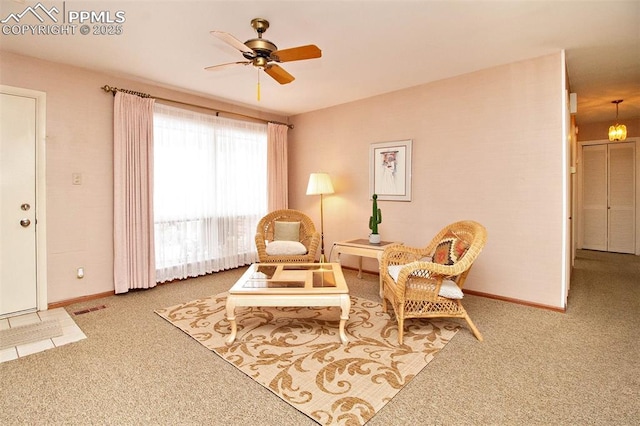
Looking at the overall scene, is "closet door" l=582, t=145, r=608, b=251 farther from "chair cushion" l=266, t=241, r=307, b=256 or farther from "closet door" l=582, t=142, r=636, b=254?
"chair cushion" l=266, t=241, r=307, b=256

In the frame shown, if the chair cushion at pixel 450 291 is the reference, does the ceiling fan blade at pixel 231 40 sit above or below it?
above

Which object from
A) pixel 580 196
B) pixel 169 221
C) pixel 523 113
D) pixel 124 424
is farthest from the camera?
pixel 580 196

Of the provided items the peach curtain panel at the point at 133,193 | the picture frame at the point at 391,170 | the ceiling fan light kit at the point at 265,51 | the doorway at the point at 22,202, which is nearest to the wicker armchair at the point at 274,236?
the picture frame at the point at 391,170

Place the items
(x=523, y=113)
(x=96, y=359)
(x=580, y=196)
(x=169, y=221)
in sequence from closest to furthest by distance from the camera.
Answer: (x=96, y=359)
(x=523, y=113)
(x=169, y=221)
(x=580, y=196)

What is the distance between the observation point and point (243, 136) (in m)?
5.19

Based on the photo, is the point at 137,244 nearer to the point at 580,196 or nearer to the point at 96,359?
the point at 96,359

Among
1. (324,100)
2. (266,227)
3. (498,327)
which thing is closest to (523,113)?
(498,327)

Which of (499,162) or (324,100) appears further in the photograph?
(324,100)

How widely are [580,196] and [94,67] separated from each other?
8.46 m

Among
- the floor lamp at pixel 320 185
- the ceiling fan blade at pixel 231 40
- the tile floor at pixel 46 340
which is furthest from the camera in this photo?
the floor lamp at pixel 320 185

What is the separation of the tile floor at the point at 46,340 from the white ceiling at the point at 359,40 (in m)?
2.57

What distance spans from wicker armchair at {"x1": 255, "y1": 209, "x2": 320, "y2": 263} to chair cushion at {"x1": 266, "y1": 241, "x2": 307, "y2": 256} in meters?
0.02

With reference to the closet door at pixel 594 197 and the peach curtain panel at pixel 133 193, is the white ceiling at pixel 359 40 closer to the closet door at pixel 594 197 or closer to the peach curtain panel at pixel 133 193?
the peach curtain panel at pixel 133 193

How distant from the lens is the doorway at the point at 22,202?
10.4 ft
